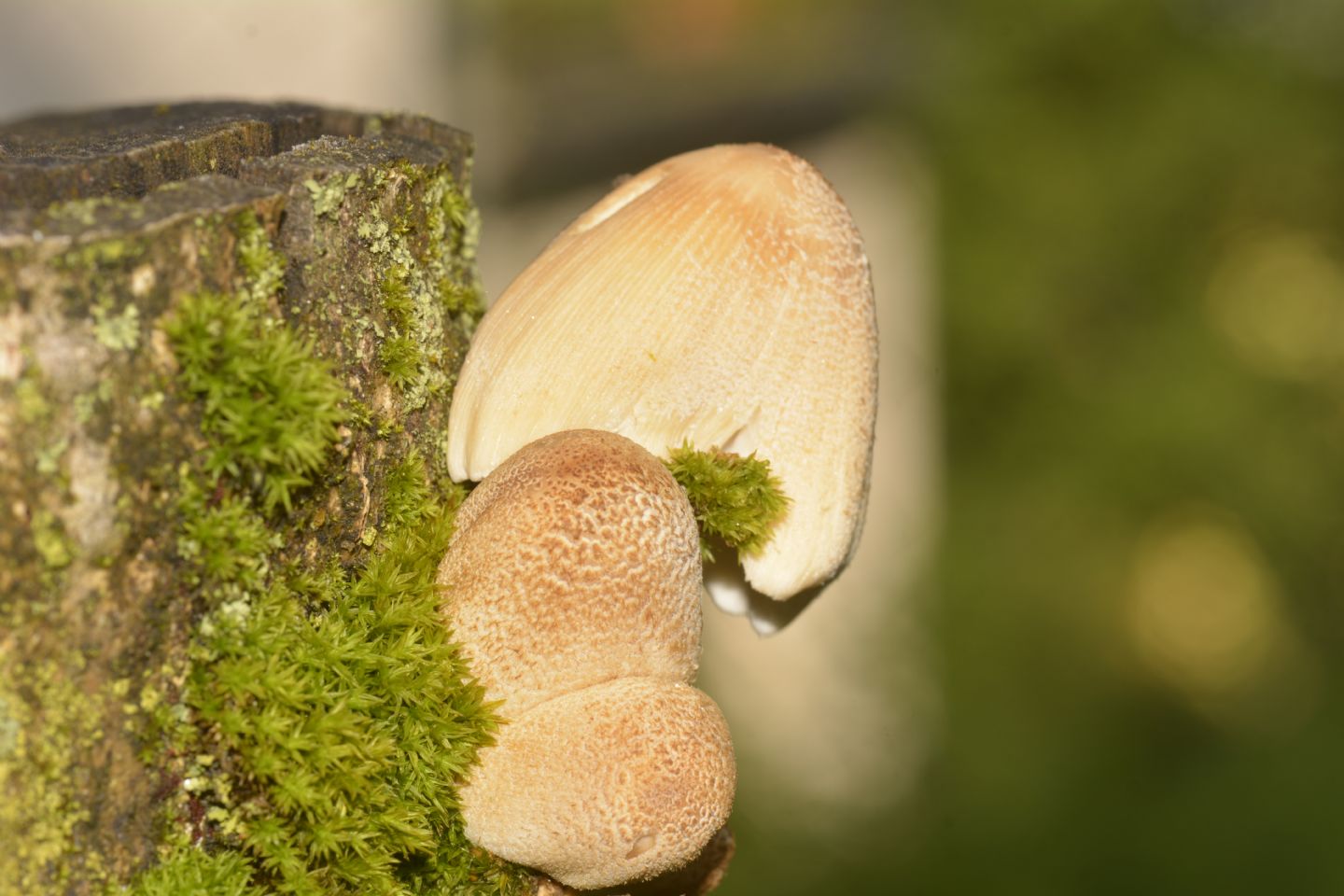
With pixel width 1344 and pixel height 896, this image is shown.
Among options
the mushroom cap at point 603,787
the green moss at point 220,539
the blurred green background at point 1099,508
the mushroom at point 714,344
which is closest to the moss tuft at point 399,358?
the mushroom at point 714,344

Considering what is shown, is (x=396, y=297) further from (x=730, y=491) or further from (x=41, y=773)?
(x=41, y=773)

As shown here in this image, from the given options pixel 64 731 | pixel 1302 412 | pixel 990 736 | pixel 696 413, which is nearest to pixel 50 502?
pixel 64 731

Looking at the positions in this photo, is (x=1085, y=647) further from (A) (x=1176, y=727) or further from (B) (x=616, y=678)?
(B) (x=616, y=678)

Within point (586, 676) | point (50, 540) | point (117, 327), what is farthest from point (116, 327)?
point (586, 676)

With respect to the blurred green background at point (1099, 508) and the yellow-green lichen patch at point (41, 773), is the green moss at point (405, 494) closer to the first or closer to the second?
the yellow-green lichen patch at point (41, 773)

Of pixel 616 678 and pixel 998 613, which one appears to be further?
pixel 998 613

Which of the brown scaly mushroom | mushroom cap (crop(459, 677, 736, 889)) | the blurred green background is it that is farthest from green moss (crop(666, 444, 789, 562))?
the blurred green background
